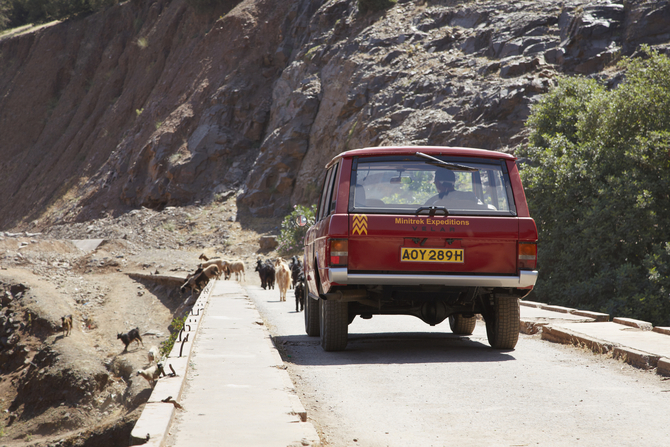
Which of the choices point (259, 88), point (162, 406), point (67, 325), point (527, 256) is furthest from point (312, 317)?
point (259, 88)

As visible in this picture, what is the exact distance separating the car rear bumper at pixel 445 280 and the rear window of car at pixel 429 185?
767mm

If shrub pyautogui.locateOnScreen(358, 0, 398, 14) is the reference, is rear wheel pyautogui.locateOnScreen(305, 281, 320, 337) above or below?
below

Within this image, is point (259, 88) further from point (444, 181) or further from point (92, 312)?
point (444, 181)

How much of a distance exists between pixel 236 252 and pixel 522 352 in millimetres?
33864

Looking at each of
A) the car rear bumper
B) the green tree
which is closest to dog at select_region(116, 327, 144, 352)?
the green tree

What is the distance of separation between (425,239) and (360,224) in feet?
2.49

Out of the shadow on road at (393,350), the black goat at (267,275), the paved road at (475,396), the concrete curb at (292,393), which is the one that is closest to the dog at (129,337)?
the black goat at (267,275)

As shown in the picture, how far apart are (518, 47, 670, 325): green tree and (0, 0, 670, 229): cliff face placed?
518 inches

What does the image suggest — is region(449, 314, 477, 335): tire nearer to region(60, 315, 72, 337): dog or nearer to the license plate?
the license plate

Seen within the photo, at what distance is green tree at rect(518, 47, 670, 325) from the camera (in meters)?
15.9

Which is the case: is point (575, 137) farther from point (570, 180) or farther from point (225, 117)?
point (225, 117)

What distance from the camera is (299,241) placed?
37656mm

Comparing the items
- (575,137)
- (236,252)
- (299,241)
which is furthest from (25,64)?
(575,137)

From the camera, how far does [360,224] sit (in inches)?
283
